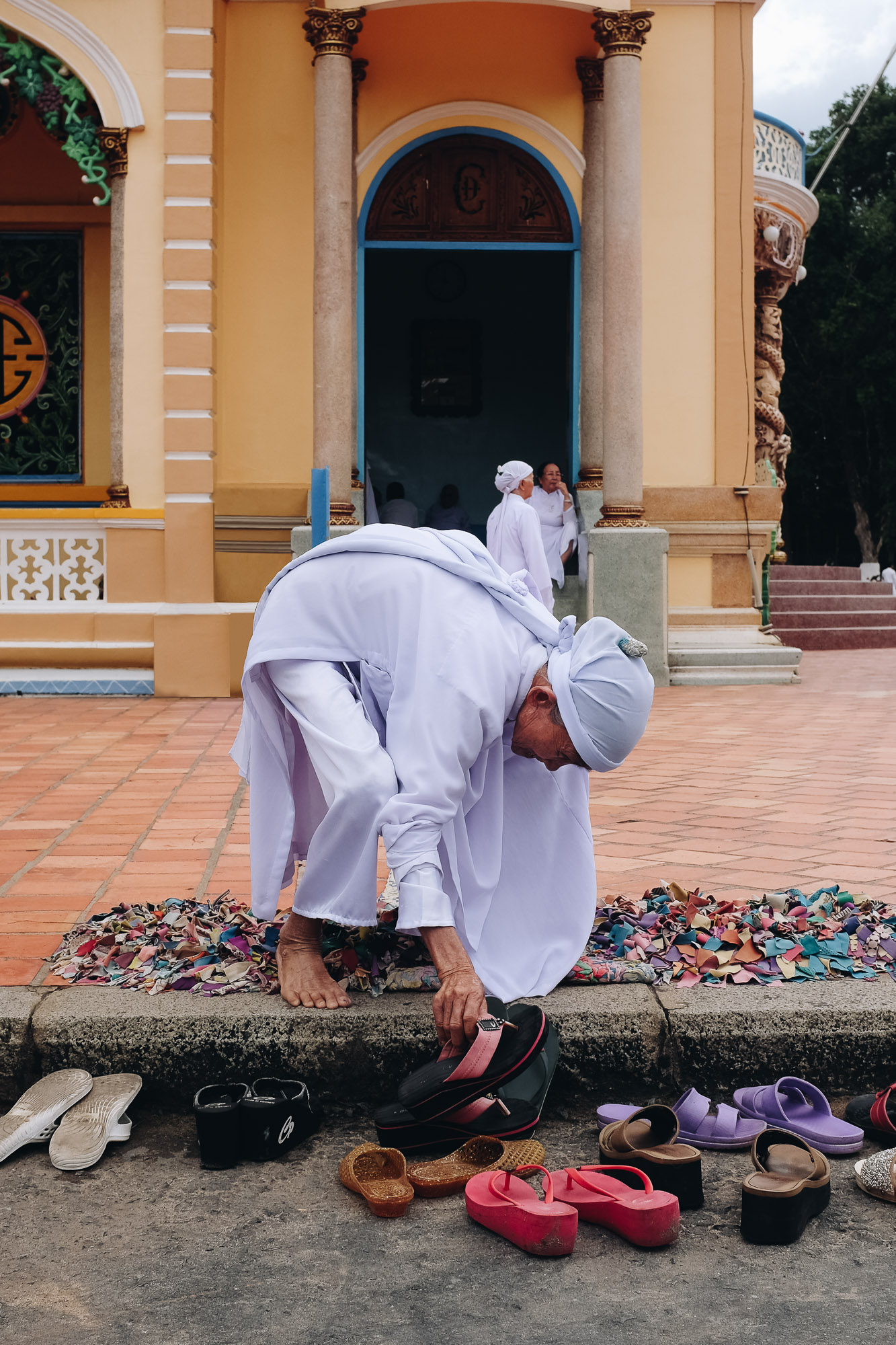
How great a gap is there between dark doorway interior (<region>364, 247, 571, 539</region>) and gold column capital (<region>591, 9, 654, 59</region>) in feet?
20.8

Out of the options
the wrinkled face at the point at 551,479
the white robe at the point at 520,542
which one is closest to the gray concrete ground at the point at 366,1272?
the white robe at the point at 520,542

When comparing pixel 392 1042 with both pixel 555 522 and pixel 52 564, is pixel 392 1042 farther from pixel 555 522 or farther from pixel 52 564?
pixel 555 522

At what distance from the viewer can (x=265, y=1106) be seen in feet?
8.68

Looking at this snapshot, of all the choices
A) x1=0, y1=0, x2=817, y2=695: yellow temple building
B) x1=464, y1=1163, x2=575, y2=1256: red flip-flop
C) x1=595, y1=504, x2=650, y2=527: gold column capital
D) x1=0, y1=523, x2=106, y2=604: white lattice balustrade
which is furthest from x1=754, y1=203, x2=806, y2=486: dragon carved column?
x1=464, y1=1163, x2=575, y2=1256: red flip-flop

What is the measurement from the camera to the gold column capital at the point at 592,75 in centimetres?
1146

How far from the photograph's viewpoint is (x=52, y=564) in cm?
1021

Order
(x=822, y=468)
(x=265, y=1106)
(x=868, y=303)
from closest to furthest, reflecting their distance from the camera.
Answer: (x=265, y=1106) → (x=868, y=303) → (x=822, y=468)

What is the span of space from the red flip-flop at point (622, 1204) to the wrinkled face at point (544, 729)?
822 mm

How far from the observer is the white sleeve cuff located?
8.66ft

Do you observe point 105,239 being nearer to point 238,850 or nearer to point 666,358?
point 666,358

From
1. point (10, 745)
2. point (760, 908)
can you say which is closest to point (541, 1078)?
point (760, 908)

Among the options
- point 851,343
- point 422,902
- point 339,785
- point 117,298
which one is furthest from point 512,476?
point 851,343

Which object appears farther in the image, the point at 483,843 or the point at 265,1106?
the point at 483,843

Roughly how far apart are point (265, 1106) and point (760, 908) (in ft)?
5.27
